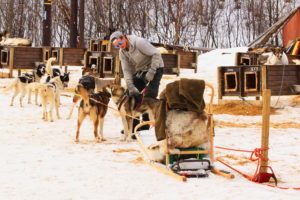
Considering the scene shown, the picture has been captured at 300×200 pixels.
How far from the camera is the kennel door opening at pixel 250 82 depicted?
959 centimetres

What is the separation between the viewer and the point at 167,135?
3832 millimetres

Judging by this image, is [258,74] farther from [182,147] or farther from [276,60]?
[182,147]

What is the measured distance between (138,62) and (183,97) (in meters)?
2.16

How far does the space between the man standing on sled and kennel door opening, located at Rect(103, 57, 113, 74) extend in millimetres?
6354

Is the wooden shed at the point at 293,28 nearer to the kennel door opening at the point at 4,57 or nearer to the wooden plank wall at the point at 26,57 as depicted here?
the wooden plank wall at the point at 26,57

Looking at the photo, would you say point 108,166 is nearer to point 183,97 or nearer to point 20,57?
point 183,97

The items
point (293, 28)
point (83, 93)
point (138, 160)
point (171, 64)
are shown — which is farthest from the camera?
point (293, 28)

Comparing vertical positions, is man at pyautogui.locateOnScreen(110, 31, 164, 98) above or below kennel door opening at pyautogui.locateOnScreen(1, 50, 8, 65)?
below

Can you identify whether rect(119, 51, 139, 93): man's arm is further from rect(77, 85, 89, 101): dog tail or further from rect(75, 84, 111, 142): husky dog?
rect(77, 85, 89, 101): dog tail

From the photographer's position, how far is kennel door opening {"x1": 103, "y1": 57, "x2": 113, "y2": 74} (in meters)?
12.3

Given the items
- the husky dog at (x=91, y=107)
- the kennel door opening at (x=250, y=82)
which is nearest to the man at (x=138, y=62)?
the husky dog at (x=91, y=107)

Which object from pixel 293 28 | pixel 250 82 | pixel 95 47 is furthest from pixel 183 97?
pixel 293 28

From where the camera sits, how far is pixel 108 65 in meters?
12.4

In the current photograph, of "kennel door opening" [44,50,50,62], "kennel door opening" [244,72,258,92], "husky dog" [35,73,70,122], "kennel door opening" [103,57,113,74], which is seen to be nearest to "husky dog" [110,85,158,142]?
"husky dog" [35,73,70,122]
